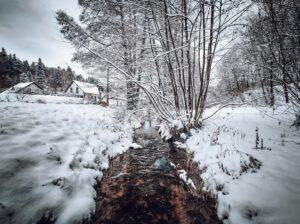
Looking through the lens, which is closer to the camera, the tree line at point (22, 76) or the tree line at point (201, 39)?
the tree line at point (201, 39)

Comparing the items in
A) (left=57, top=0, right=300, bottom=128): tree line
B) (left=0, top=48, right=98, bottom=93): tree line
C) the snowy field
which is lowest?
the snowy field

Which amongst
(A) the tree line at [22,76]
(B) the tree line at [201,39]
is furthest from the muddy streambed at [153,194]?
(A) the tree line at [22,76]

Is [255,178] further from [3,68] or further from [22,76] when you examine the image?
[3,68]

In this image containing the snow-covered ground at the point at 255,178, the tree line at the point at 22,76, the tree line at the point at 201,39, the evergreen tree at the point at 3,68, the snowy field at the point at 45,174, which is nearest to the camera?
the snow-covered ground at the point at 255,178

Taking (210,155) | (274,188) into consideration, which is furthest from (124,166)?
(274,188)

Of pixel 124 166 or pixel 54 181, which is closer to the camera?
pixel 54 181

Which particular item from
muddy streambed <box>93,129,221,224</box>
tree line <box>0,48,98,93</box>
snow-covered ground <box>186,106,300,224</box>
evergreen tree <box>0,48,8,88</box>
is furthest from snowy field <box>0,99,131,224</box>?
evergreen tree <box>0,48,8,88</box>

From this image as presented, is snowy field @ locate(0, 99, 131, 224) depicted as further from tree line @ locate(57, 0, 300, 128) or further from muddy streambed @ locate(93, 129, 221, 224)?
tree line @ locate(57, 0, 300, 128)

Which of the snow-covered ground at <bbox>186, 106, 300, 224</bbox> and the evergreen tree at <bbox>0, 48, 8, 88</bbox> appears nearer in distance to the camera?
the snow-covered ground at <bbox>186, 106, 300, 224</bbox>

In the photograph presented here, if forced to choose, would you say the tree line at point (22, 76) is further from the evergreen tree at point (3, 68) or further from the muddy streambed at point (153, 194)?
the muddy streambed at point (153, 194)

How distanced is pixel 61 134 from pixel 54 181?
2.34m

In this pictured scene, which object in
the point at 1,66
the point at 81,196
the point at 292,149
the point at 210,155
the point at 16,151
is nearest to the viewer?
the point at 81,196

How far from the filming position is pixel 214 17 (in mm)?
5117

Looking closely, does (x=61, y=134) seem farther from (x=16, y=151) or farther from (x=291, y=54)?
(x=291, y=54)
